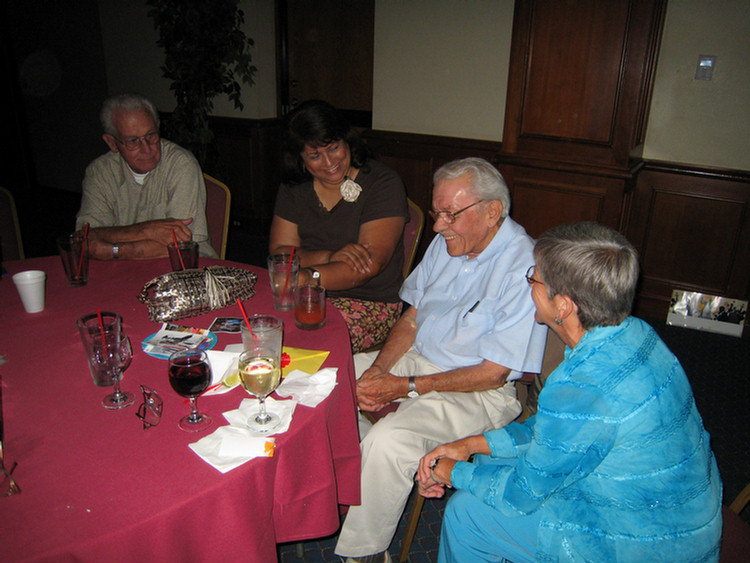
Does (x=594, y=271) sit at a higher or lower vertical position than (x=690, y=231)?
higher

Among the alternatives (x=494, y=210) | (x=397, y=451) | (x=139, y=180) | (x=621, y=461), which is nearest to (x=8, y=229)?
(x=139, y=180)

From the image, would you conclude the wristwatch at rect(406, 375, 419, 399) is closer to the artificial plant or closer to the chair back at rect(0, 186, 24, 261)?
the chair back at rect(0, 186, 24, 261)

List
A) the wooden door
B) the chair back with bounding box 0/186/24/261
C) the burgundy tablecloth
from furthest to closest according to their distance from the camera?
the wooden door
the chair back with bounding box 0/186/24/261
the burgundy tablecloth

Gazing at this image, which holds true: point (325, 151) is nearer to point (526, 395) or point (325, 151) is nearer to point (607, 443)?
point (526, 395)

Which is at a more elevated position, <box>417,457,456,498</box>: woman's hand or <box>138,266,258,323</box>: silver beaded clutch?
<box>138,266,258,323</box>: silver beaded clutch

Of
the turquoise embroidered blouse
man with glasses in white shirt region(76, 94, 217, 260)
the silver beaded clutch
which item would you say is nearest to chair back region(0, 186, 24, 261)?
man with glasses in white shirt region(76, 94, 217, 260)

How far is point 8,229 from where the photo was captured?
2.47 metres

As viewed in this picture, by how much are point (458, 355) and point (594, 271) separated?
738 mm

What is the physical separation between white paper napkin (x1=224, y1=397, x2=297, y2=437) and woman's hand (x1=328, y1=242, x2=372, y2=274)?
3.07 feet

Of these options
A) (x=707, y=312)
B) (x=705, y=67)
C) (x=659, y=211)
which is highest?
→ (x=705, y=67)

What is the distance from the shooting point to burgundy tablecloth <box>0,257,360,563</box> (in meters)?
0.87

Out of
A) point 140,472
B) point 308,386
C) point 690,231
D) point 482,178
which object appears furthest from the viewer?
point 690,231

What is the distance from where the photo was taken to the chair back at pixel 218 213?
2.51 metres

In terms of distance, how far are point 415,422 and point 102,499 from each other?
94 cm
